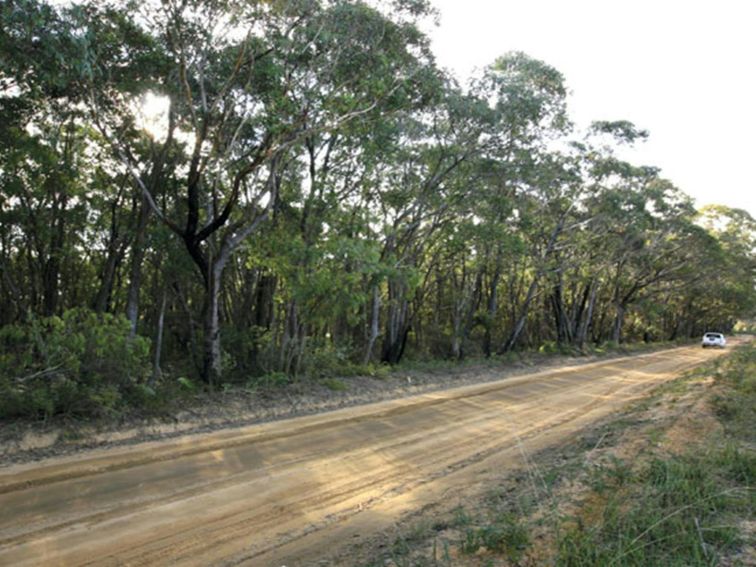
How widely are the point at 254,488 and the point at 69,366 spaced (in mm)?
3801

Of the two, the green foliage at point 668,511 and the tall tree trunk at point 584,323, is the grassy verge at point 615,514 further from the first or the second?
the tall tree trunk at point 584,323

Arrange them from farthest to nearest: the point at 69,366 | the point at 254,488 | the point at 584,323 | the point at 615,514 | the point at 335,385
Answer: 1. the point at 584,323
2. the point at 335,385
3. the point at 69,366
4. the point at 254,488
5. the point at 615,514

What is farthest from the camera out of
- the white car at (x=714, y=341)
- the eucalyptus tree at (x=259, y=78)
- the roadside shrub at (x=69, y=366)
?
the white car at (x=714, y=341)

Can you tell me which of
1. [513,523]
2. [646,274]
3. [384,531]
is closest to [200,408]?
[384,531]

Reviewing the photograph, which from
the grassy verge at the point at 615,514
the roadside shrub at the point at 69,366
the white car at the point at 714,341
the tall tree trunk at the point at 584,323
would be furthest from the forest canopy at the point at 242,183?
the white car at the point at 714,341

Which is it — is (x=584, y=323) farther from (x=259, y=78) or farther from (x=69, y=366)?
(x=69, y=366)

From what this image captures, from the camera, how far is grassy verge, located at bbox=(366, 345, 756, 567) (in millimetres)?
4070

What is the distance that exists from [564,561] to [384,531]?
1871 millimetres

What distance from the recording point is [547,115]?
16.8m

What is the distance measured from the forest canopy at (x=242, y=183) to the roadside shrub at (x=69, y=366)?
1.2 inches

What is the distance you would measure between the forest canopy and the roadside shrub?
3cm

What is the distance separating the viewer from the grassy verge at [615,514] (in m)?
4.07

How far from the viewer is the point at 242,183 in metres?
15.4

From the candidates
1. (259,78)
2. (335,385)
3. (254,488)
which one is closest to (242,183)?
(259,78)
